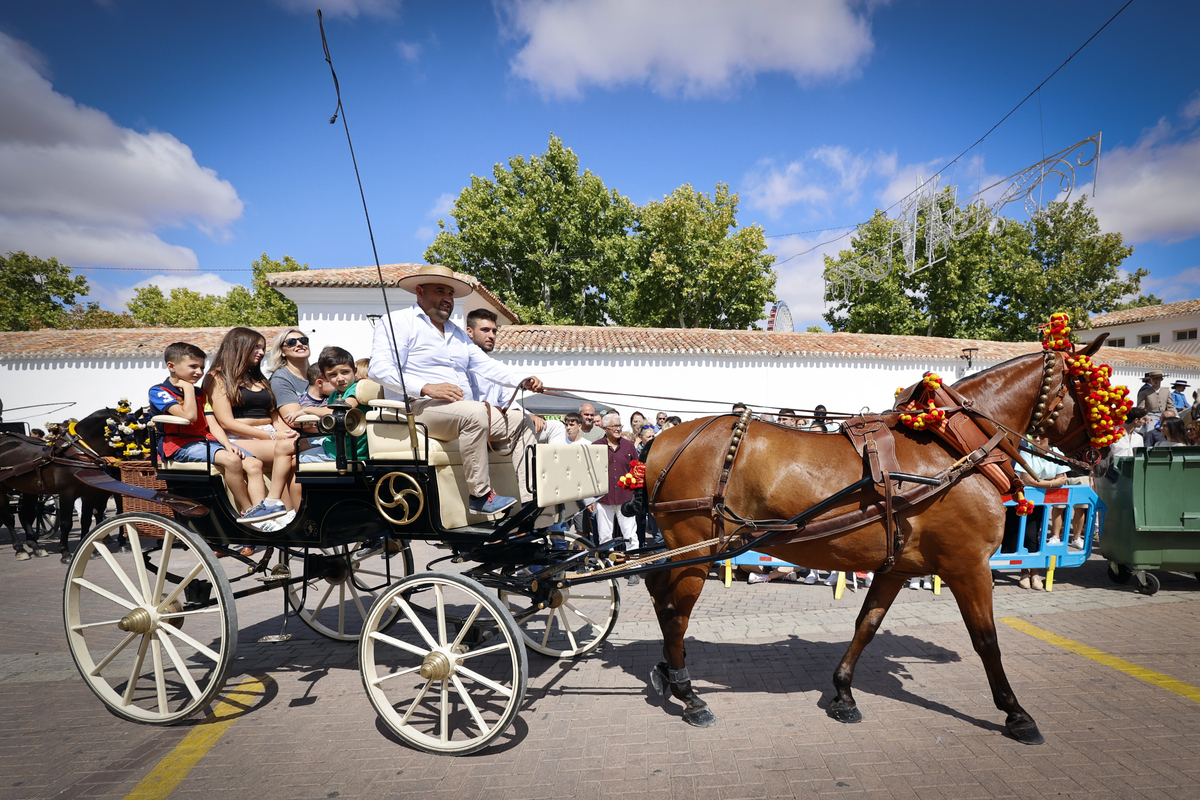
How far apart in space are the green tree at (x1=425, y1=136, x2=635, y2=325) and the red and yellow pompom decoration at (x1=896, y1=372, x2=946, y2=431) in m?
21.8

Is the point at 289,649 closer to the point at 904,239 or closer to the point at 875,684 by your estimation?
the point at 875,684

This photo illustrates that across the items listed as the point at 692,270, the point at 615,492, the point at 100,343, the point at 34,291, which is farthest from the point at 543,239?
the point at 34,291

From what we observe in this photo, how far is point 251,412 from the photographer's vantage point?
3990 millimetres

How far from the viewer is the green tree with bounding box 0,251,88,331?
30.3 m

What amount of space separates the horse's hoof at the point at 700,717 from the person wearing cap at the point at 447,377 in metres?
1.57

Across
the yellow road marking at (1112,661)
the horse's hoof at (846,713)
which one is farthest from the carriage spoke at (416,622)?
the yellow road marking at (1112,661)

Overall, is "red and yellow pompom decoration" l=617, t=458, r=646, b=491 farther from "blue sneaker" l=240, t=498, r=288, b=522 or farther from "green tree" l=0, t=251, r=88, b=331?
"green tree" l=0, t=251, r=88, b=331

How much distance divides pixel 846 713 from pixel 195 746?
3.61 metres

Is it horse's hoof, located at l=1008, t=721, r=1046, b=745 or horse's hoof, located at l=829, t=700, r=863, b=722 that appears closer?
horse's hoof, located at l=1008, t=721, r=1046, b=745

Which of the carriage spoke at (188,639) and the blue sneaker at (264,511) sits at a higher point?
the blue sneaker at (264,511)

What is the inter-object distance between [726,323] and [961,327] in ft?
34.5

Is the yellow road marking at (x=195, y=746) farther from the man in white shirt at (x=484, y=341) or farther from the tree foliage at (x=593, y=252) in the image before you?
the tree foliage at (x=593, y=252)

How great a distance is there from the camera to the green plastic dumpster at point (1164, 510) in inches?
221

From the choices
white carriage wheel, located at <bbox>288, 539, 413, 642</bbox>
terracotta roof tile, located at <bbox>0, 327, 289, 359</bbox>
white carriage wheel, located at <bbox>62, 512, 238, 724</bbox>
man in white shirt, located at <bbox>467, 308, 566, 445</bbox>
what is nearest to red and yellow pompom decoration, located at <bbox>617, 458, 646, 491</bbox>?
man in white shirt, located at <bbox>467, 308, 566, 445</bbox>
